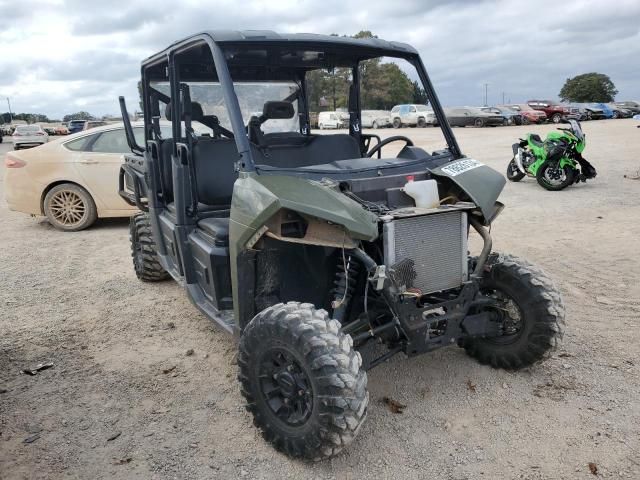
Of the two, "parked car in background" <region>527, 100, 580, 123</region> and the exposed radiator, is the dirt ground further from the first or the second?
"parked car in background" <region>527, 100, 580, 123</region>

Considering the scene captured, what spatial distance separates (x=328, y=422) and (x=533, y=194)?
31.4 ft

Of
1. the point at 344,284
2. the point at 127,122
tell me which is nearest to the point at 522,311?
the point at 344,284

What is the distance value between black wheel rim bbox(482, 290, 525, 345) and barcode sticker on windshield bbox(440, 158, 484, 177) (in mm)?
852

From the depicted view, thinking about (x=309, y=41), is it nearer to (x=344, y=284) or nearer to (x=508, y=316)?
(x=344, y=284)

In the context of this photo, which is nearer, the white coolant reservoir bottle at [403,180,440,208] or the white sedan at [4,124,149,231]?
the white coolant reservoir bottle at [403,180,440,208]

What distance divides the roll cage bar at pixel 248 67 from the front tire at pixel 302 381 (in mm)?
965

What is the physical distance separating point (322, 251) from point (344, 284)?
0.31 metres

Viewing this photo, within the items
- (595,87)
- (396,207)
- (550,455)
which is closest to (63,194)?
(396,207)

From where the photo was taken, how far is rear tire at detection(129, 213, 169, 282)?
6.13 m

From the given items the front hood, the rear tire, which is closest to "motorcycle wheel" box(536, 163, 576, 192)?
the rear tire

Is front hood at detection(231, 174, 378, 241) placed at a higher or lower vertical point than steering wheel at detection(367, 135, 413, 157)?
lower

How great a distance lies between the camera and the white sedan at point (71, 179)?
8.93 meters

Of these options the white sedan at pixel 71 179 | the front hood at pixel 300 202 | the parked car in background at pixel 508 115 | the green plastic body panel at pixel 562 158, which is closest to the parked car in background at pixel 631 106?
the parked car in background at pixel 508 115

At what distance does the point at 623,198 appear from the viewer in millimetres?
10398
